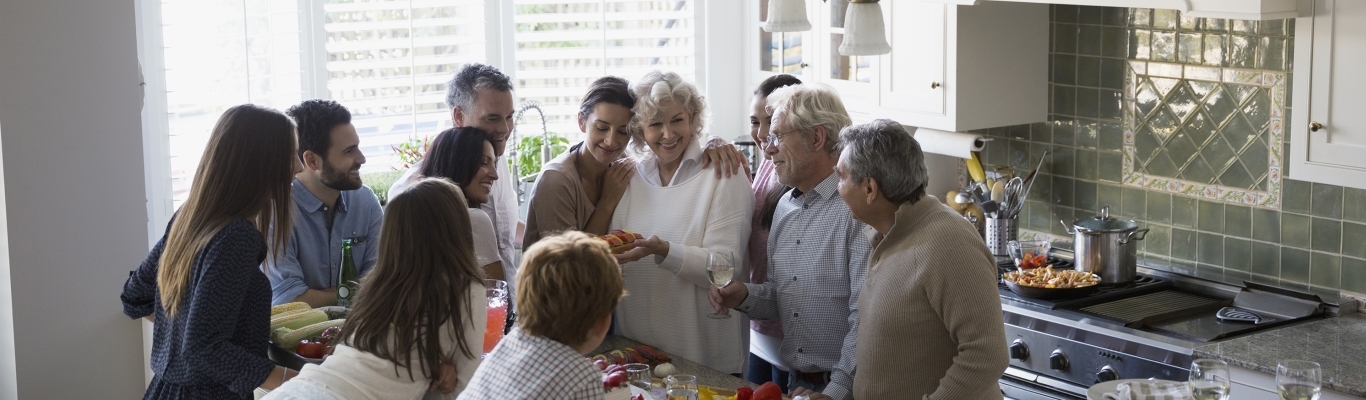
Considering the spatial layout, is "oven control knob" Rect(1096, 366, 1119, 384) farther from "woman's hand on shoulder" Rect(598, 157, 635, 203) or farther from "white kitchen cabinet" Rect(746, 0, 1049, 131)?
"woman's hand on shoulder" Rect(598, 157, 635, 203)

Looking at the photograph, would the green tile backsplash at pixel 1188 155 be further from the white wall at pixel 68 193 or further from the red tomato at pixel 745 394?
the white wall at pixel 68 193

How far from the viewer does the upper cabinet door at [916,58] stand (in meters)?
3.97

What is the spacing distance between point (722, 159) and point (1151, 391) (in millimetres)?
1178

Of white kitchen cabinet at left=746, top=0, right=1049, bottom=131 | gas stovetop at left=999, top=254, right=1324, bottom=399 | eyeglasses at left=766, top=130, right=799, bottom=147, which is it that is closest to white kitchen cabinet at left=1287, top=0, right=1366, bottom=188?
gas stovetop at left=999, top=254, right=1324, bottom=399

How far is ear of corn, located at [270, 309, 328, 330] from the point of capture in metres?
2.61

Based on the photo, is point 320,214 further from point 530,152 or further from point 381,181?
point 530,152

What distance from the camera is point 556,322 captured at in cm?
181

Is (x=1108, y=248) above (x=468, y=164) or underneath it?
underneath

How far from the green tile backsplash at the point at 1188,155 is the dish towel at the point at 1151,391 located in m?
1.46

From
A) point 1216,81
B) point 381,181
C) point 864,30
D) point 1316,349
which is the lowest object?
point 1316,349

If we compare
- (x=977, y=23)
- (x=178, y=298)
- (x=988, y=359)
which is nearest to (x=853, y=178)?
(x=988, y=359)

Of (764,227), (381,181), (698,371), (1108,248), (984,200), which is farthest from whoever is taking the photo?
(381,181)

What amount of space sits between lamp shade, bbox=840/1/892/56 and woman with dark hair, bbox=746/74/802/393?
0.20 m

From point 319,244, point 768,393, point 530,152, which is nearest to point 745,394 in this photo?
point 768,393
